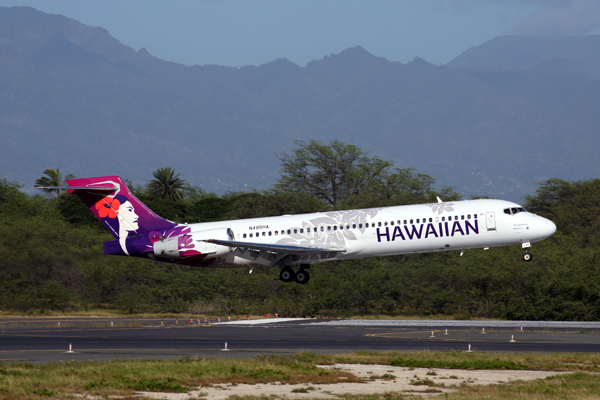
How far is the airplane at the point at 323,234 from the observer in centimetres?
3716

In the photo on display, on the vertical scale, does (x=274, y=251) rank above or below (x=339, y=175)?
below

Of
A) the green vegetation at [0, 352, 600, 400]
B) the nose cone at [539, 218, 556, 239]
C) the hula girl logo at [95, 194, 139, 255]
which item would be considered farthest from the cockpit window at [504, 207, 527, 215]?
the hula girl logo at [95, 194, 139, 255]

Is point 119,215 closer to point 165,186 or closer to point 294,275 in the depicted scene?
point 294,275

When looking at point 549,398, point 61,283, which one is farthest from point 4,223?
point 549,398

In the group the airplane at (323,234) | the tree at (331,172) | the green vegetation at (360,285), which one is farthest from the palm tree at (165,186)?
the airplane at (323,234)

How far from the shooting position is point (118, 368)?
27.7 metres

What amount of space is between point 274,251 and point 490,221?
1130 cm

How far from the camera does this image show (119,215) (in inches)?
1673

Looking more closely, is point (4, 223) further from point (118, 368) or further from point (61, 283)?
point (118, 368)

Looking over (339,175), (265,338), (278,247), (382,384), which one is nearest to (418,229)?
(278,247)

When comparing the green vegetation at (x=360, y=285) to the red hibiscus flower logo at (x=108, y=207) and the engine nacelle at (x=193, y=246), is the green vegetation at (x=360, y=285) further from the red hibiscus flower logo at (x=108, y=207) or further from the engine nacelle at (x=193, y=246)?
the engine nacelle at (x=193, y=246)

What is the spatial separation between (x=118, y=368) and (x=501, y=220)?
2036cm

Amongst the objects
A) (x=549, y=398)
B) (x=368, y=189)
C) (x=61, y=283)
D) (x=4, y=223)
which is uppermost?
(x=368, y=189)

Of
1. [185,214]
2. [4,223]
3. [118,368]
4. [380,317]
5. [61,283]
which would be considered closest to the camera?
[118,368]
